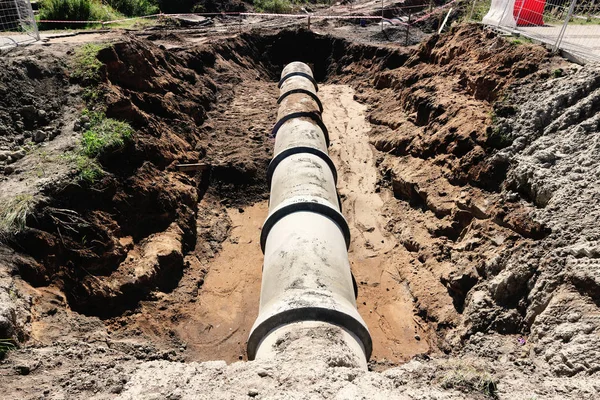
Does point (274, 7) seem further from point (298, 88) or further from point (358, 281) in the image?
point (358, 281)

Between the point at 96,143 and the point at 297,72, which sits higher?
the point at 297,72

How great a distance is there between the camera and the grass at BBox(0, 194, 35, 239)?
189 inches

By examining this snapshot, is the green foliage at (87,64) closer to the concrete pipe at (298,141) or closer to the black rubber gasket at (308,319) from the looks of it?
the concrete pipe at (298,141)

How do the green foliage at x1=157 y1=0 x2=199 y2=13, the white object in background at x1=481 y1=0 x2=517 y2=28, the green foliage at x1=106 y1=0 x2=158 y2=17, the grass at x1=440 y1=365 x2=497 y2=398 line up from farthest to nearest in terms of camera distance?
the green foliage at x1=157 y1=0 x2=199 y2=13, the green foliage at x1=106 y1=0 x2=158 y2=17, the white object in background at x1=481 y1=0 x2=517 y2=28, the grass at x1=440 y1=365 x2=497 y2=398

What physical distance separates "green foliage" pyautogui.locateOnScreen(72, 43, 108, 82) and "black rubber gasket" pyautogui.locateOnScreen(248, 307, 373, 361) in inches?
261

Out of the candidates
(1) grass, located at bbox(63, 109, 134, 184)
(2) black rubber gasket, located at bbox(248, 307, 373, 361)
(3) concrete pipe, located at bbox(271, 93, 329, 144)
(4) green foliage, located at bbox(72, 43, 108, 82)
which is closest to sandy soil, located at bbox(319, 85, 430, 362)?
(3) concrete pipe, located at bbox(271, 93, 329, 144)

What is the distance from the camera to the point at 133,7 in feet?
56.1

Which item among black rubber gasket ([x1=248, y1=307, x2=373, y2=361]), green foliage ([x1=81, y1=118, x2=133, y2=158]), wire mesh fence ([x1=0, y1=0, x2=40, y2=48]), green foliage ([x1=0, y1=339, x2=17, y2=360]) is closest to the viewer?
green foliage ([x1=0, y1=339, x2=17, y2=360])

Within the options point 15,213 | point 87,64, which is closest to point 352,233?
point 15,213

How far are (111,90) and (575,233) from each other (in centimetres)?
872

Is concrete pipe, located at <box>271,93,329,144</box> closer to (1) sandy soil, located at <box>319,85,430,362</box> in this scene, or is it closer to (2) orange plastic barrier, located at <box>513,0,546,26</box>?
(1) sandy soil, located at <box>319,85,430,362</box>

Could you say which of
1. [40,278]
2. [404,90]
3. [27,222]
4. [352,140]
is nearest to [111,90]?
[27,222]

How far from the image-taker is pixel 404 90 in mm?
11266

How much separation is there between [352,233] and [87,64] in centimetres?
678
